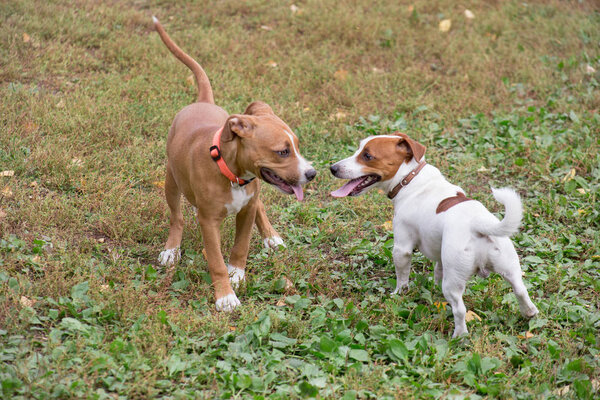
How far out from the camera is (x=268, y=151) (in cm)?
429

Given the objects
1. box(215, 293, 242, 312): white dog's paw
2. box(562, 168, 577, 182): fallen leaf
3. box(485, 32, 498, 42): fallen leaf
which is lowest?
box(485, 32, 498, 42): fallen leaf

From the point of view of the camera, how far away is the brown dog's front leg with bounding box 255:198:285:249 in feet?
17.9

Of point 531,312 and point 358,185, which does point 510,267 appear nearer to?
point 531,312

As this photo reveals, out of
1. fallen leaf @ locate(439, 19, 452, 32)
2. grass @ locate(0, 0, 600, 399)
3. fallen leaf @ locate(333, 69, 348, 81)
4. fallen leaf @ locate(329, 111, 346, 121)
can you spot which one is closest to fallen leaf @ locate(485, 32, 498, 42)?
grass @ locate(0, 0, 600, 399)

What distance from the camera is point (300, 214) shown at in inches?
234

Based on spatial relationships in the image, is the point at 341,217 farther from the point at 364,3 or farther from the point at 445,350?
the point at 364,3

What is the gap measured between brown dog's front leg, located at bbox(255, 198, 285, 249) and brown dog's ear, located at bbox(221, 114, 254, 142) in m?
1.23

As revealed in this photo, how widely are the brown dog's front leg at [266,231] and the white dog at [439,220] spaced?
95 centimetres

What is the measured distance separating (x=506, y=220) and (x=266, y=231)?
2.38 m

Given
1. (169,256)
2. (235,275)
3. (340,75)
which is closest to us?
(235,275)

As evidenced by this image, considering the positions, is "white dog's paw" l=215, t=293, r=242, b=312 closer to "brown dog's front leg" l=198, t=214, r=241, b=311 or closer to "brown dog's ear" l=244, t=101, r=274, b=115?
"brown dog's front leg" l=198, t=214, r=241, b=311

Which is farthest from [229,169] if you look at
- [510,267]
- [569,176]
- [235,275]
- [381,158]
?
[569,176]

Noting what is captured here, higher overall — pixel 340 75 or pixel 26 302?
pixel 26 302

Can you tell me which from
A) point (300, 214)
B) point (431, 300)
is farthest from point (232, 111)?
point (431, 300)
